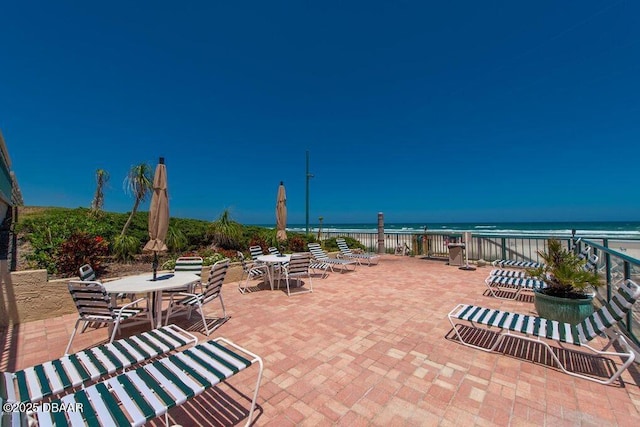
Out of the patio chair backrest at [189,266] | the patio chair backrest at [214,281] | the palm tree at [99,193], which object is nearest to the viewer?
the patio chair backrest at [214,281]

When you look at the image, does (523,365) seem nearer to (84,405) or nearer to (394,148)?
(84,405)

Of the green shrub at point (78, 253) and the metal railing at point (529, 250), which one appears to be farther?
the green shrub at point (78, 253)

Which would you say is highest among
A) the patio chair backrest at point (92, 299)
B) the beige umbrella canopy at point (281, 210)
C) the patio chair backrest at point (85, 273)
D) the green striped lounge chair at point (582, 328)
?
the beige umbrella canopy at point (281, 210)

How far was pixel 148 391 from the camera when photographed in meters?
1.48

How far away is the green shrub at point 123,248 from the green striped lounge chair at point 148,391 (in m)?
6.84

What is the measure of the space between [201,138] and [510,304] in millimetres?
21715

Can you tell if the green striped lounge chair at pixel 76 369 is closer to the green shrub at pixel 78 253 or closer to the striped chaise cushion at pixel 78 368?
the striped chaise cushion at pixel 78 368

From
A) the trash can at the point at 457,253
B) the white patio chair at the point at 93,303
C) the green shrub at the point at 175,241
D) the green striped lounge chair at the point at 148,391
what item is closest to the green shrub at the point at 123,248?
the green shrub at the point at 175,241

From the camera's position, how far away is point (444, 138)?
23.6m

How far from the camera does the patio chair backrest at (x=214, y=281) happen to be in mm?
3541

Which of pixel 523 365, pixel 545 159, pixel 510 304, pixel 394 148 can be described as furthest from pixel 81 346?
pixel 545 159

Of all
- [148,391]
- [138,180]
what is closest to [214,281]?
[148,391]

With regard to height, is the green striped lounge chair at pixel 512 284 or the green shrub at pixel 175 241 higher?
the green shrub at pixel 175 241

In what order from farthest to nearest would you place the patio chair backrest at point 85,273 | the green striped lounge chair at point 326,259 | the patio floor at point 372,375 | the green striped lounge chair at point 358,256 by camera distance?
1. the green striped lounge chair at point 358,256
2. the green striped lounge chair at point 326,259
3. the patio chair backrest at point 85,273
4. the patio floor at point 372,375
